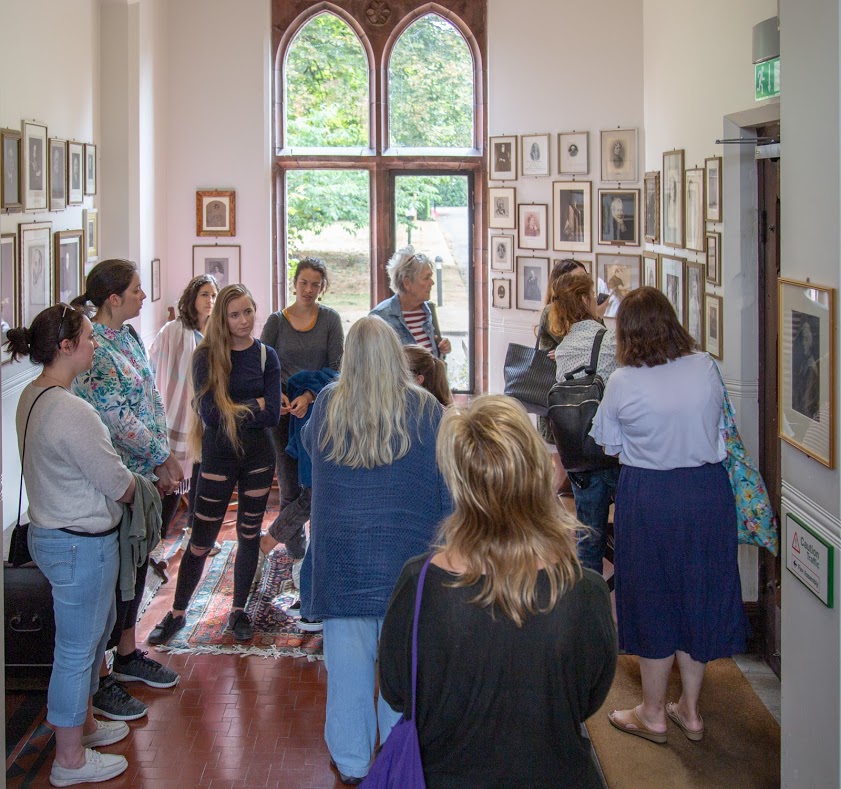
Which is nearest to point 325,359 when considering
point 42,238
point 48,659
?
point 42,238

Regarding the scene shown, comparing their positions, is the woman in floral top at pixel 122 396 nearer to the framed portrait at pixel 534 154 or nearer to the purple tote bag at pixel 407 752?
the purple tote bag at pixel 407 752

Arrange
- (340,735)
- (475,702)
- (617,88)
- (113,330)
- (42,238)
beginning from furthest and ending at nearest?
(617,88) → (42,238) → (113,330) → (340,735) → (475,702)

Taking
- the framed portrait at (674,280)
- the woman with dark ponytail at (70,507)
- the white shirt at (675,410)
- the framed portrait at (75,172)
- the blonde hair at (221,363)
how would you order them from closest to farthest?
the woman with dark ponytail at (70,507) → the white shirt at (675,410) → the blonde hair at (221,363) → the framed portrait at (674,280) → the framed portrait at (75,172)

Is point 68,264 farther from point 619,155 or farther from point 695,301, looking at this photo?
point 619,155

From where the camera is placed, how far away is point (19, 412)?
399 cm

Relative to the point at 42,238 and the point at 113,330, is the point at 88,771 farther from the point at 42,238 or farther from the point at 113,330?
the point at 42,238

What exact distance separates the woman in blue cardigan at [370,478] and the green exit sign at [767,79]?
2185 millimetres

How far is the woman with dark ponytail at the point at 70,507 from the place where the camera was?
13.1 feet

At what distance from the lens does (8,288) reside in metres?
5.84

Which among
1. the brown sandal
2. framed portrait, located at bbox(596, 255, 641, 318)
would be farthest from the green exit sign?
framed portrait, located at bbox(596, 255, 641, 318)

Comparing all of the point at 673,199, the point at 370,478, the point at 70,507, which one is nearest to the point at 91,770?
the point at 70,507

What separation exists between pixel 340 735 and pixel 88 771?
3.37 feet

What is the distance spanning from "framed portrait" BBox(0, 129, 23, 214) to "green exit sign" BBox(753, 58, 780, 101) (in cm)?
366

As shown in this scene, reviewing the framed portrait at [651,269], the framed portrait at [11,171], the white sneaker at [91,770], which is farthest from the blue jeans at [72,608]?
the framed portrait at [651,269]
